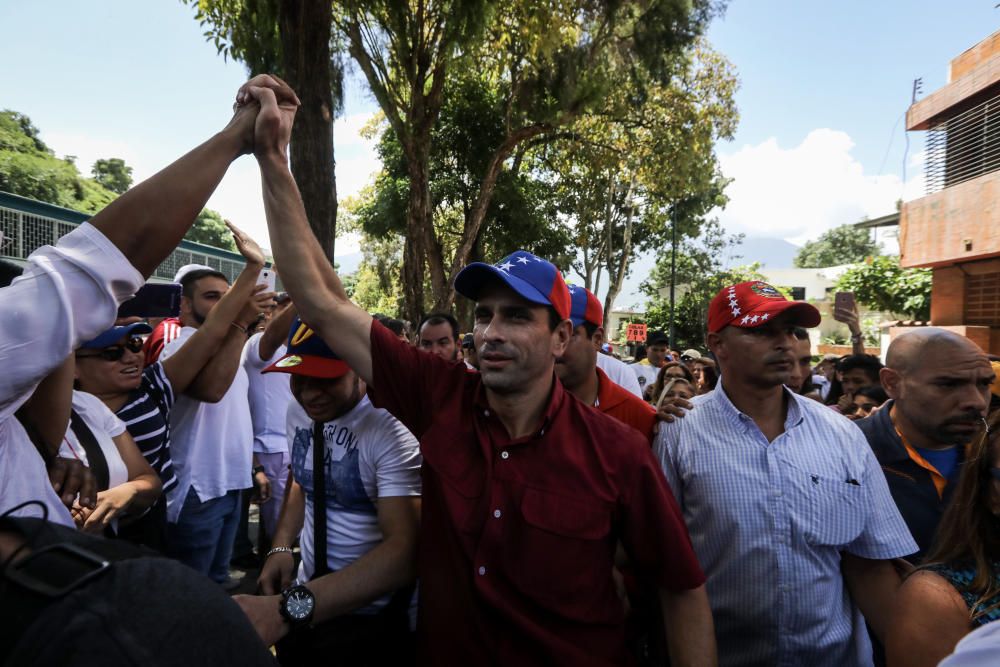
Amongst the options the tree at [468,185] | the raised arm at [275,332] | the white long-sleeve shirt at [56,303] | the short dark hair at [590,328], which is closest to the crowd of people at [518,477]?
the white long-sleeve shirt at [56,303]

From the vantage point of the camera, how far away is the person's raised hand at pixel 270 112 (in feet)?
5.39

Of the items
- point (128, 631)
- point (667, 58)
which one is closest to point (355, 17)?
point (667, 58)

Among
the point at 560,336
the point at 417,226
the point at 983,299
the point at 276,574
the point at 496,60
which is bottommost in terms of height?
the point at 276,574

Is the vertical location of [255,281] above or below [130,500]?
above

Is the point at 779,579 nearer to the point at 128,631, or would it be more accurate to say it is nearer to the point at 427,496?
the point at 427,496

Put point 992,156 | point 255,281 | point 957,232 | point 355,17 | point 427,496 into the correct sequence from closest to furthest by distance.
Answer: point 427,496 < point 255,281 < point 355,17 < point 992,156 < point 957,232

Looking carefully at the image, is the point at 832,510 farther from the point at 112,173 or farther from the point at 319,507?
the point at 112,173

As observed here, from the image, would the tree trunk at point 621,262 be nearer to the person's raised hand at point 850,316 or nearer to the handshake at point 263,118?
the person's raised hand at point 850,316

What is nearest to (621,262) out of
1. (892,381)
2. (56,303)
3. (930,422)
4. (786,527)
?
(892,381)

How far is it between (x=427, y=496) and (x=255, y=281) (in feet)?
4.62

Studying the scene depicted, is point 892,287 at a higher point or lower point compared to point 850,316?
higher

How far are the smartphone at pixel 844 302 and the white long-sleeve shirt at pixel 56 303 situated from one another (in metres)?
6.11

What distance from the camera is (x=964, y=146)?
14039 mm

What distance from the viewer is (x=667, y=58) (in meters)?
14.8
